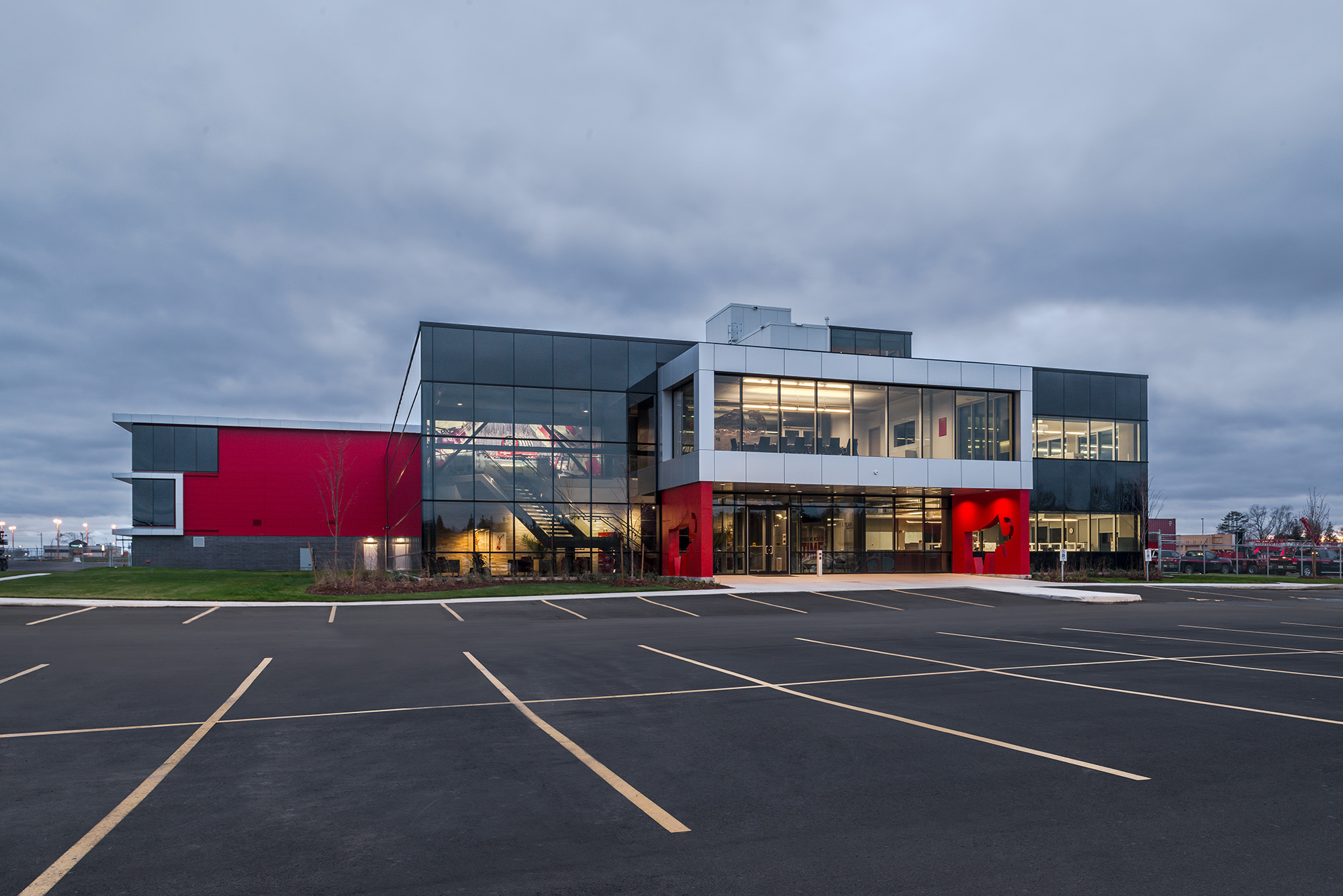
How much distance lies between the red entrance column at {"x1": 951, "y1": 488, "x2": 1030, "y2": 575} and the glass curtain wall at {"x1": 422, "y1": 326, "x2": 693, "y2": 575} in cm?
1381

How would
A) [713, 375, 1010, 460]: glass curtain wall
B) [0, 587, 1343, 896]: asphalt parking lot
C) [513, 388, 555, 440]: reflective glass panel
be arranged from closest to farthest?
[0, 587, 1343, 896]: asphalt parking lot → [713, 375, 1010, 460]: glass curtain wall → [513, 388, 555, 440]: reflective glass panel

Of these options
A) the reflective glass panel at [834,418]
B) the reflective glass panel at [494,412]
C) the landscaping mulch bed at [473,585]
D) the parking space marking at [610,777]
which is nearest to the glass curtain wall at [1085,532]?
the reflective glass panel at [834,418]

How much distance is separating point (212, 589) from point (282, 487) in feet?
70.6

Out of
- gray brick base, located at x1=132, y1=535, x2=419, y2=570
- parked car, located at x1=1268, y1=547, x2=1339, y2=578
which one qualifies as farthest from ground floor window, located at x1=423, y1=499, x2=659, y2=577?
parked car, located at x1=1268, y1=547, x2=1339, y2=578

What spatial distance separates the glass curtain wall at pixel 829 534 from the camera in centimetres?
3475

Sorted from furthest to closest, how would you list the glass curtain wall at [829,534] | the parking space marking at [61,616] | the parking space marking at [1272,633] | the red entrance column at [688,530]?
1. the glass curtain wall at [829,534]
2. the red entrance column at [688,530]
3. the parking space marking at [61,616]
4. the parking space marking at [1272,633]

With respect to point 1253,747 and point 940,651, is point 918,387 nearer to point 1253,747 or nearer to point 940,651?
point 940,651

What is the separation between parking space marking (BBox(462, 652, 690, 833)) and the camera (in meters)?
5.01

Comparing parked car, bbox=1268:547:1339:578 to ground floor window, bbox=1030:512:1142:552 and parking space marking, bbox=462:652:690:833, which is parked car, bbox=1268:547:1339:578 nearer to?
ground floor window, bbox=1030:512:1142:552

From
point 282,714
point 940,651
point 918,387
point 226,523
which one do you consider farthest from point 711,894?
point 226,523

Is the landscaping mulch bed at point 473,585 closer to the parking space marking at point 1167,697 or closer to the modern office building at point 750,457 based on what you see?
the modern office building at point 750,457

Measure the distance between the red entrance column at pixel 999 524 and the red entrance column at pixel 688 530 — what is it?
12.9 m

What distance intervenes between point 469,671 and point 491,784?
17.6ft

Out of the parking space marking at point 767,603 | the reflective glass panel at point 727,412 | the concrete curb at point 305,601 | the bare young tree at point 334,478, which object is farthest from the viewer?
the bare young tree at point 334,478
